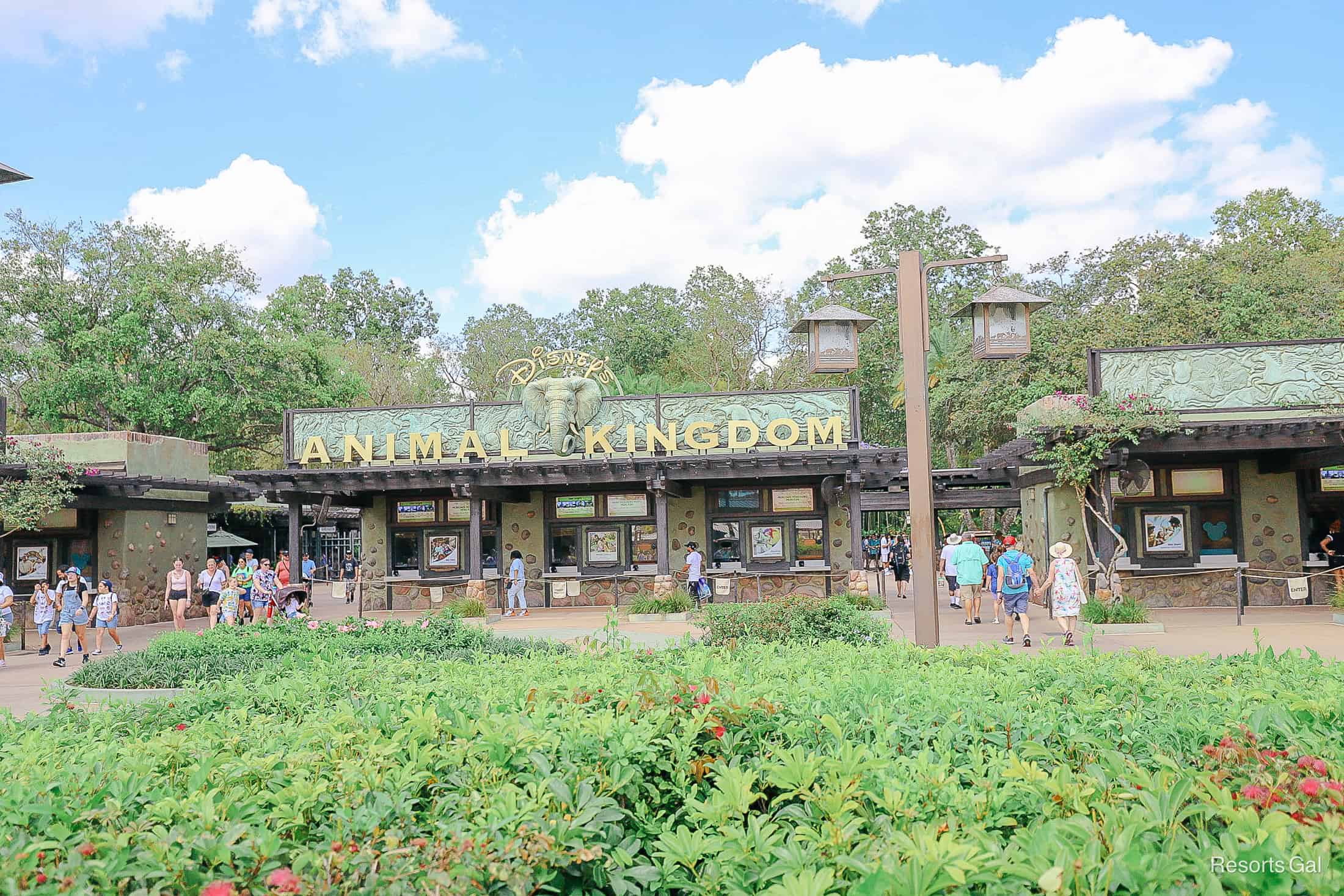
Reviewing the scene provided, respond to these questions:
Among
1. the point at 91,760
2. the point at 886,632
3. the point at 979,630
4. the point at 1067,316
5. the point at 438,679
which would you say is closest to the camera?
the point at 91,760

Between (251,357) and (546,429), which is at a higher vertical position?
(251,357)

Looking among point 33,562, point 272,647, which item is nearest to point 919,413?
point 272,647

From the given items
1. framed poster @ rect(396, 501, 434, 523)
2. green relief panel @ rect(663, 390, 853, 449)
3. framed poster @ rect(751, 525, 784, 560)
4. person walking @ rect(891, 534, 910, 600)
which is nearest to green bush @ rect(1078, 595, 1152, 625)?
green relief panel @ rect(663, 390, 853, 449)

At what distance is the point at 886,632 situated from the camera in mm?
9797

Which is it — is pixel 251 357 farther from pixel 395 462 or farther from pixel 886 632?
pixel 886 632

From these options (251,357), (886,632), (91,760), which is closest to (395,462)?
(251,357)

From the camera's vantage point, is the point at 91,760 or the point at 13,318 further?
the point at 13,318

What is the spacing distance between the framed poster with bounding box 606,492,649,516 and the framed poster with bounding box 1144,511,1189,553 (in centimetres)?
1003

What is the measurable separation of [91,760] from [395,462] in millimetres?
17844

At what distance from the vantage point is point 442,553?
2209 centimetres

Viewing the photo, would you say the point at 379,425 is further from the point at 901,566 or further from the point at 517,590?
the point at 901,566

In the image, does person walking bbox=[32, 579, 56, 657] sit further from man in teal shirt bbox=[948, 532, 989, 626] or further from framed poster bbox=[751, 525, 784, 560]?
man in teal shirt bbox=[948, 532, 989, 626]

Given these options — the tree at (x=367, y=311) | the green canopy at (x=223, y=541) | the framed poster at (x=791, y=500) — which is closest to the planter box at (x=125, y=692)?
the framed poster at (x=791, y=500)

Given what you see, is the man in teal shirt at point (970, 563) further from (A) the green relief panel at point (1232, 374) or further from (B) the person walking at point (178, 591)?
(B) the person walking at point (178, 591)
